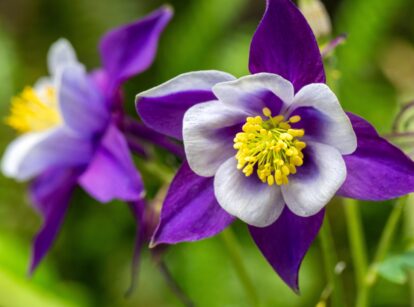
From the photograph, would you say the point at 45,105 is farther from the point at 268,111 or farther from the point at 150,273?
the point at 150,273

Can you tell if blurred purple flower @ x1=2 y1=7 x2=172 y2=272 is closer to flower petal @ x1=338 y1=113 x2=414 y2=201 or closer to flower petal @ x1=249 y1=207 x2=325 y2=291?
flower petal @ x1=249 y1=207 x2=325 y2=291

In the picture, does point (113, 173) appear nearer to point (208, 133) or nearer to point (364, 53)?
point (208, 133)

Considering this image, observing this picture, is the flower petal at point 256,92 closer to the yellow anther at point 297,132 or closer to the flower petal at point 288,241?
the yellow anther at point 297,132

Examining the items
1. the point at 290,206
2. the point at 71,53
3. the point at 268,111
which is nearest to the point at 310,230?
the point at 290,206

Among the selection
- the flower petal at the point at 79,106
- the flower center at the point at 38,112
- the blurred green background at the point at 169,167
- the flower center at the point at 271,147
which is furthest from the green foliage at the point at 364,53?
the flower center at the point at 271,147

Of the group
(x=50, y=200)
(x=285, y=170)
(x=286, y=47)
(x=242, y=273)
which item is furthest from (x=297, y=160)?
(x=50, y=200)
